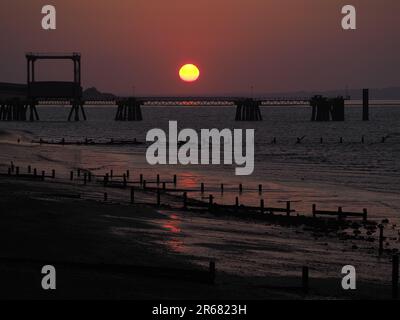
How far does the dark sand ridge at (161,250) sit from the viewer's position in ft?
63.9

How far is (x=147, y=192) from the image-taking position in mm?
46469

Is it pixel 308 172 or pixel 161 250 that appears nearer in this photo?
pixel 161 250

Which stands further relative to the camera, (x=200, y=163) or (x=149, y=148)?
(x=149, y=148)

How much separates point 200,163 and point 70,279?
189ft

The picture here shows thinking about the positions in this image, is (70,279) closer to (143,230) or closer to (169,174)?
(143,230)

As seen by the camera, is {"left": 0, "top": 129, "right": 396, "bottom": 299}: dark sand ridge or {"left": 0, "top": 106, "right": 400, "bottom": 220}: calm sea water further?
{"left": 0, "top": 106, "right": 400, "bottom": 220}: calm sea water

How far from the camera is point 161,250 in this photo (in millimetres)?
25609

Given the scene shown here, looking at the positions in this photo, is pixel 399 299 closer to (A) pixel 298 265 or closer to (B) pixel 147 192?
(A) pixel 298 265

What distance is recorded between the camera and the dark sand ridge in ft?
63.9

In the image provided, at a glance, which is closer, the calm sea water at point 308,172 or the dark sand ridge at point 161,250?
the dark sand ridge at point 161,250

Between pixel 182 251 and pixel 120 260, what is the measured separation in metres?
3.26
